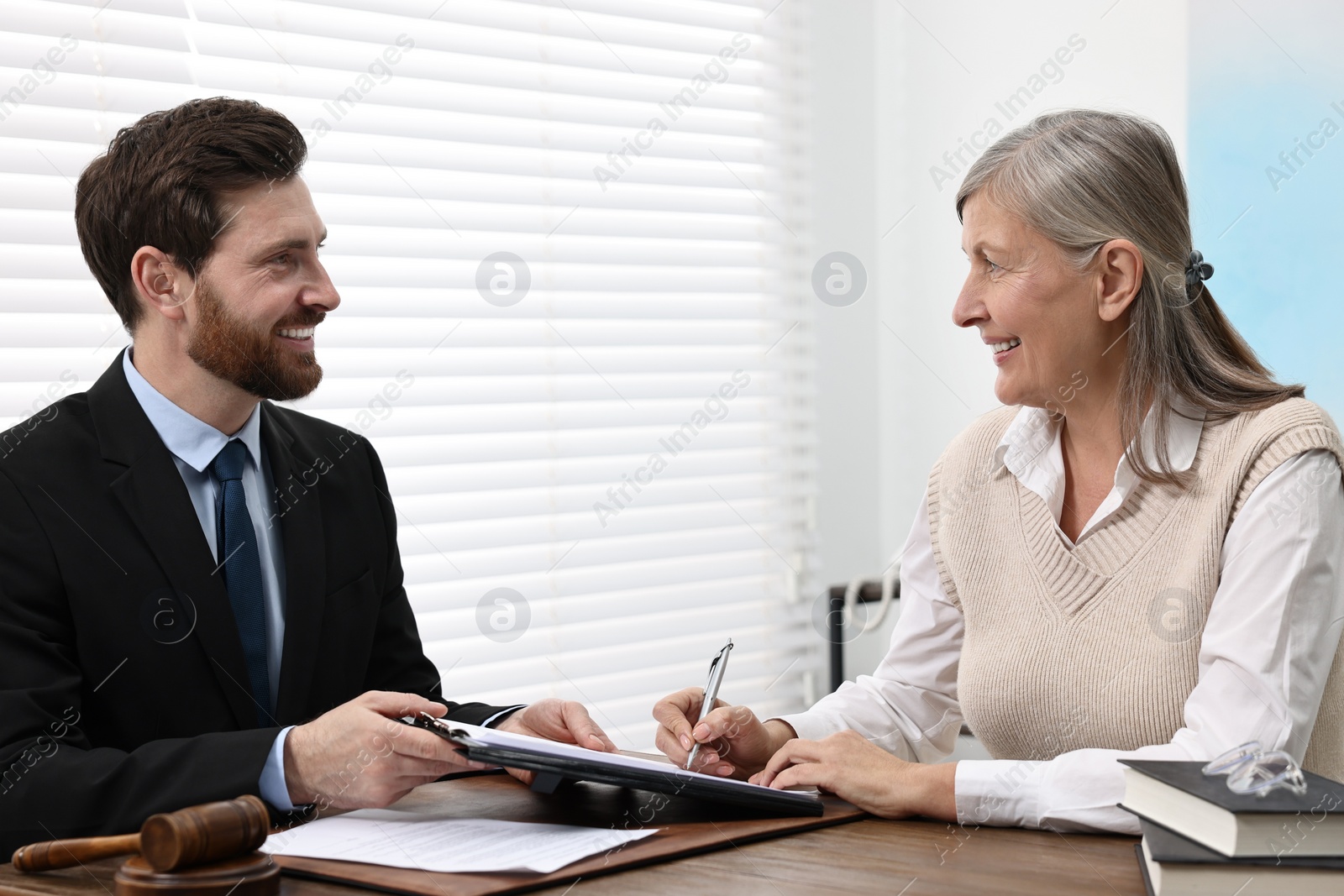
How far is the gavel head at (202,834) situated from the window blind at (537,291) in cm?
153

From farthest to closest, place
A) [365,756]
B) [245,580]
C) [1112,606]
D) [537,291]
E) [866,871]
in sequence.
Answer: [537,291], [245,580], [1112,606], [365,756], [866,871]

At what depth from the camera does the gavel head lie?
963mm

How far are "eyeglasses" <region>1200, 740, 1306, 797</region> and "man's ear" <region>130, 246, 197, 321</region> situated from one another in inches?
60.7

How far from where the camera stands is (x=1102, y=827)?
1.24 m

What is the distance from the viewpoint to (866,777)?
1.32 meters

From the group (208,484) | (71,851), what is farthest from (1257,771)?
(208,484)

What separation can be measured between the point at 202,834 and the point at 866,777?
710mm

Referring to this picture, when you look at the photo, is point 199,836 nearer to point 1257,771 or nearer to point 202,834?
point 202,834

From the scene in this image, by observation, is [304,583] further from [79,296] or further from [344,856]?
[79,296]

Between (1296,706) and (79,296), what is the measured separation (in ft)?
7.23

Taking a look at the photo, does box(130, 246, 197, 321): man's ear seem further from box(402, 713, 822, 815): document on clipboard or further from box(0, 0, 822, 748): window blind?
box(402, 713, 822, 815): document on clipboard

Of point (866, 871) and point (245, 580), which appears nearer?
point (866, 871)

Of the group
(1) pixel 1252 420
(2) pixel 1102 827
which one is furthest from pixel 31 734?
(1) pixel 1252 420

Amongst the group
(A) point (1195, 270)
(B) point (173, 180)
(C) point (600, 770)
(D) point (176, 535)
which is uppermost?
(B) point (173, 180)
